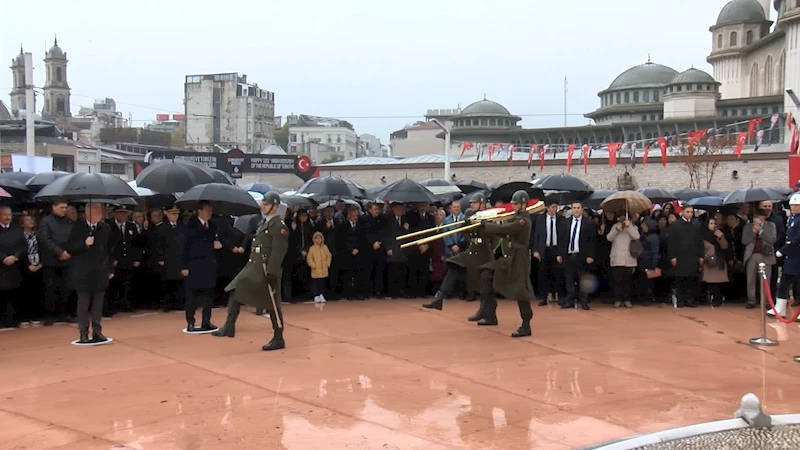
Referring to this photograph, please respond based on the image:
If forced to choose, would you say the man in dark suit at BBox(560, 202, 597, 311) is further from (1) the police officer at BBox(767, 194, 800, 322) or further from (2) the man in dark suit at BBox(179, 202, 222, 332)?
(2) the man in dark suit at BBox(179, 202, 222, 332)

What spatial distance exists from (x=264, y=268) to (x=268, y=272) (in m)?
0.11

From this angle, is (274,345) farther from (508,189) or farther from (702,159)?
(702,159)

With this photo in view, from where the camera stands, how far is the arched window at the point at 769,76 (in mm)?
62884

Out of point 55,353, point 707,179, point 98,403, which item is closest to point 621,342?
point 98,403

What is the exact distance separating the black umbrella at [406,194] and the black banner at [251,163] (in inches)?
1517

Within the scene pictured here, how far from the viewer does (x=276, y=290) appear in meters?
8.45

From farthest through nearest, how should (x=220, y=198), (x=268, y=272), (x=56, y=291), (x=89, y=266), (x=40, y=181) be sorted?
(x=40, y=181), (x=56, y=291), (x=220, y=198), (x=89, y=266), (x=268, y=272)

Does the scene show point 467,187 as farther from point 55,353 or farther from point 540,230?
point 55,353

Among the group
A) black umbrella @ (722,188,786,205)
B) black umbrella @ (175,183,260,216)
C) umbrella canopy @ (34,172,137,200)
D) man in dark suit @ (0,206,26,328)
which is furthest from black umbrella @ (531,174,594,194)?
man in dark suit @ (0,206,26,328)

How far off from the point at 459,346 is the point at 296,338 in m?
1.95

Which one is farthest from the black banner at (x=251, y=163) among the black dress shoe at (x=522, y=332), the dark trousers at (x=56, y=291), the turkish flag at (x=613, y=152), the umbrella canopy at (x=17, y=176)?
the black dress shoe at (x=522, y=332)

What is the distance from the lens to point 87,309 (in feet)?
27.9

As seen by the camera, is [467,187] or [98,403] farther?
[467,187]

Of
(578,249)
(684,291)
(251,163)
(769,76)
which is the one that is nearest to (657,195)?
(684,291)
